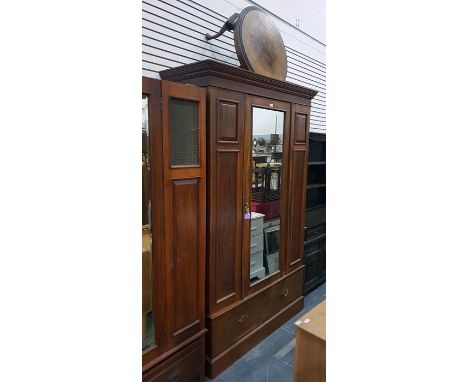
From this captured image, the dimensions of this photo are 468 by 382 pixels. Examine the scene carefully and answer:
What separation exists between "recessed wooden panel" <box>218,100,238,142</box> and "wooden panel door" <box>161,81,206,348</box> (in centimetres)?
18

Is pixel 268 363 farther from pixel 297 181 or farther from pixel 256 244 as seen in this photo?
pixel 297 181

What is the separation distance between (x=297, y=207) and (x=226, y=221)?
1.01 meters

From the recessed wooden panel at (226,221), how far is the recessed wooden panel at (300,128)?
867mm

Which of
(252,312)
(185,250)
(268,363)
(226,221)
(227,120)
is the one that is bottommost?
(268,363)

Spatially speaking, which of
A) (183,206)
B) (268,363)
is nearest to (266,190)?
(183,206)

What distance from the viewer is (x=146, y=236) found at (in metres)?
1.78

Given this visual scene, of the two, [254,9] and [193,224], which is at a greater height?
[254,9]

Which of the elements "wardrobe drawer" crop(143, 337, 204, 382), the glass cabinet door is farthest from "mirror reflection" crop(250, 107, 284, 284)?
"wardrobe drawer" crop(143, 337, 204, 382)

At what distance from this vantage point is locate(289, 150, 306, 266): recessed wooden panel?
2.95m
